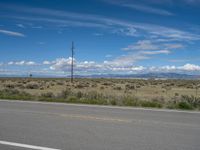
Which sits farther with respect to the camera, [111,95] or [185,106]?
[111,95]

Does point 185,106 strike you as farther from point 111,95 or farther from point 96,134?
point 96,134

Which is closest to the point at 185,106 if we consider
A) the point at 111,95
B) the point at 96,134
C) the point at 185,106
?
the point at 185,106

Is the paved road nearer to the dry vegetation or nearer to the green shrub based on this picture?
the green shrub

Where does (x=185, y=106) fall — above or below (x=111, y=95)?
below

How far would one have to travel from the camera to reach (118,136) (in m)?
9.17

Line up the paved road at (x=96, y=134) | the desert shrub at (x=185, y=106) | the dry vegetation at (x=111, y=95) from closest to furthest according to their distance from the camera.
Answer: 1. the paved road at (x=96, y=134)
2. the desert shrub at (x=185, y=106)
3. the dry vegetation at (x=111, y=95)

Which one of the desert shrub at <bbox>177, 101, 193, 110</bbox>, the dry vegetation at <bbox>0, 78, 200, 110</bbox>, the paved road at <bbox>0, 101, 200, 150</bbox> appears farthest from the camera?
the dry vegetation at <bbox>0, 78, 200, 110</bbox>

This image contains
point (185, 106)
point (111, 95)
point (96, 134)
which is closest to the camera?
point (96, 134)

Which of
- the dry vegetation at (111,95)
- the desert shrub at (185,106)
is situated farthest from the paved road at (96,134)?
the dry vegetation at (111,95)

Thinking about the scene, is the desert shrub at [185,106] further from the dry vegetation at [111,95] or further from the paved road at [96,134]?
the paved road at [96,134]

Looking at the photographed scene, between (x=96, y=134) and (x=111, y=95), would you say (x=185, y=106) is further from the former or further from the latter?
(x=96, y=134)

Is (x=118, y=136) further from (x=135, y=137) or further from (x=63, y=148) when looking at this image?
(x=63, y=148)

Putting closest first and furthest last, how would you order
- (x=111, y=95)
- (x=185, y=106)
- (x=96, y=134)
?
(x=96, y=134), (x=185, y=106), (x=111, y=95)

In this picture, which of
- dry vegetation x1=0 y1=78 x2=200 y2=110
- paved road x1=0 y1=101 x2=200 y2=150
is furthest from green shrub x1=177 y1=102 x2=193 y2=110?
paved road x1=0 y1=101 x2=200 y2=150
